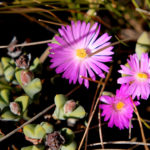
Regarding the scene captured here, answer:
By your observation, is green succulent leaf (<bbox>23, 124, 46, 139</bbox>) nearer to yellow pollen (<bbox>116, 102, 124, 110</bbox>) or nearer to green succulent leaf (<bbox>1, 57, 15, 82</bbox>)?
green succulent leaf (<bbox>1, 57, 15, 82</bbox>)

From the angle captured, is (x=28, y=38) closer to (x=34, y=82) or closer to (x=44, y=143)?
(x=34, y=82)

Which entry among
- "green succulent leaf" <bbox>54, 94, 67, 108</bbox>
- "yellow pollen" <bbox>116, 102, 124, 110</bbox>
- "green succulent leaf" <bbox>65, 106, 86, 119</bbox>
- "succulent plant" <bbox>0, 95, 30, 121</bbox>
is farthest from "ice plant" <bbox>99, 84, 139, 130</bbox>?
"succulent plant" <bbox>0, 95, 30, 121</bbox>

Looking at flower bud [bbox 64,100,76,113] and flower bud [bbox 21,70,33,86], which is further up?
flower bud [bbox 21,70,33,86]

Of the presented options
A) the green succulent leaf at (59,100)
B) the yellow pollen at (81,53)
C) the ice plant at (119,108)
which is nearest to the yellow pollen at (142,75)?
the ice plant at (119,108)

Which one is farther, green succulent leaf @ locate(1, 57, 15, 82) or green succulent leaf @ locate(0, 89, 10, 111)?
green succulent leaf @ locate(1, 57, 15, 82)

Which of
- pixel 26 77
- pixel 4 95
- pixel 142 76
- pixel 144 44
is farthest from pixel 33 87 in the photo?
pixel 144 44

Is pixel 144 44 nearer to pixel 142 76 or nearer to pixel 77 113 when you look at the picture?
pixel 142 76
